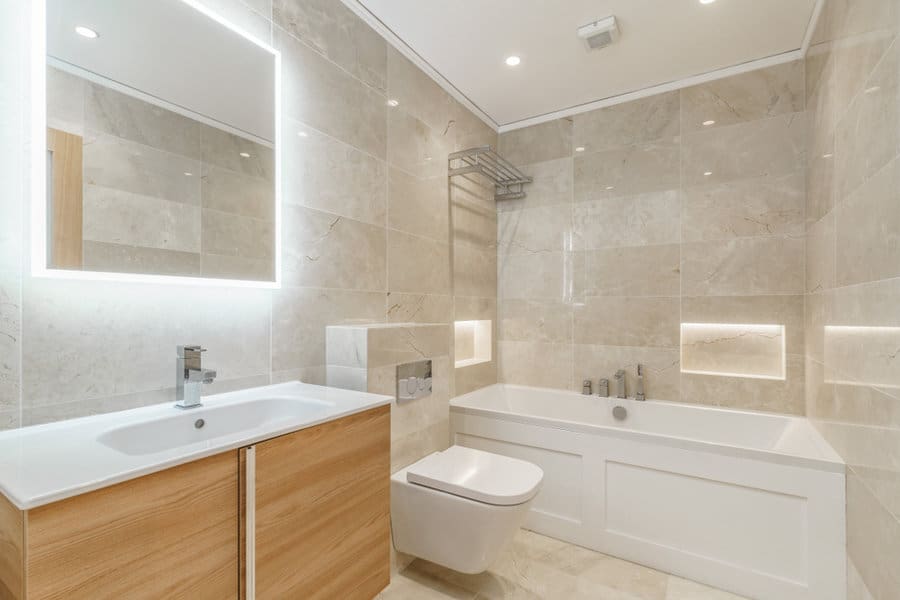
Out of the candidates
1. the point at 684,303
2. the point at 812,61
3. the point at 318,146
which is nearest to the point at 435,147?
the point at 318,146

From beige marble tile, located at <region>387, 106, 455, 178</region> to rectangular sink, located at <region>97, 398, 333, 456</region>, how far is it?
1370 millimetres

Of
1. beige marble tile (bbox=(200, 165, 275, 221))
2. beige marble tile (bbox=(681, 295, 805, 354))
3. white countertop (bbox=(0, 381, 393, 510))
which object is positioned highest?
beige marble tile (bbox=(200, 165, 275, 221))

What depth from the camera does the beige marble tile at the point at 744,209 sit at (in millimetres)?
2393

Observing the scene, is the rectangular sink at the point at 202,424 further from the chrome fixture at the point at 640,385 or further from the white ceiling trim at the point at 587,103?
the chrome fixture at the point at 640,385

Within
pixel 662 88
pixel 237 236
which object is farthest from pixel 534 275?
pixel 237 236

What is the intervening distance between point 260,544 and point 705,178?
9.42 ft

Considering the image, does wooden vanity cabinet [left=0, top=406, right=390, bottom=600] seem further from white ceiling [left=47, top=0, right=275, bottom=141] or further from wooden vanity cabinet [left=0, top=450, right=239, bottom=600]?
white ceiling [left=47, top=0, right=275, bottom=141]

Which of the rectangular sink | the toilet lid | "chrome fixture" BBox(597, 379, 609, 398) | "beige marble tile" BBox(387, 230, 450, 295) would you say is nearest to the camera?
the rectangular sink

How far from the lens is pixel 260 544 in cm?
103

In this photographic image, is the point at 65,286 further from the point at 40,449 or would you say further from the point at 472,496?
the point at 472,496

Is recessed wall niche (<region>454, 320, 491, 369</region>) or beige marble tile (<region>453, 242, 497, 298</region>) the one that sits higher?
beige marble tile (<region>453, 242, 497, 298</region>)

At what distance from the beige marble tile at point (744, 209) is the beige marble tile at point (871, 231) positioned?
0.71 metres

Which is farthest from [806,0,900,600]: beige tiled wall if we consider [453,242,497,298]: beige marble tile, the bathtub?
[453,242,497,298]: beige marble tile

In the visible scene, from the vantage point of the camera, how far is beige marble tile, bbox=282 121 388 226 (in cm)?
176
